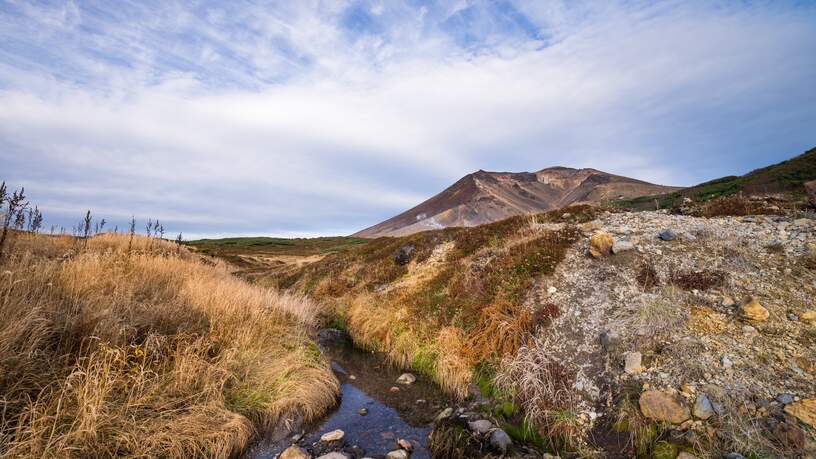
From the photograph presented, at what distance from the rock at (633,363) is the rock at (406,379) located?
4858mm

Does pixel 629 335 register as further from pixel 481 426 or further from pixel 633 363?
pixel 481 426

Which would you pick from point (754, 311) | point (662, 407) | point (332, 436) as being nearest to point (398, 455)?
point (332, 436)

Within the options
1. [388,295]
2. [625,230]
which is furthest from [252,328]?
[625,230]

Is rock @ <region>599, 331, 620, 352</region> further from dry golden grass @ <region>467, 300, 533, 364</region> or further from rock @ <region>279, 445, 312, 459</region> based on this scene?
rock @ <region>279, 445, 312, 459</region>

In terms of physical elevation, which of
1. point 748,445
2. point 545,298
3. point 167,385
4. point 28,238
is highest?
point 28,238

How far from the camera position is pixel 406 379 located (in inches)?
371

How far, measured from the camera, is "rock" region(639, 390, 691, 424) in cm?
543

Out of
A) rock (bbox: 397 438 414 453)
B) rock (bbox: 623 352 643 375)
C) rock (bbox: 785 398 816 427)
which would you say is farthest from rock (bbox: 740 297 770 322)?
rock (bbox: 397 438 414 453)

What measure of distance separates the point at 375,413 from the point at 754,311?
7509 millimetres

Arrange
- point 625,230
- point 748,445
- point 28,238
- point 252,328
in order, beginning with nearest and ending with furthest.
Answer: point 748,445 < point 252,328 < point 28,238 < point 625,230

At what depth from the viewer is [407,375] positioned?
9.57m

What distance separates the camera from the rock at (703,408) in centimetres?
531

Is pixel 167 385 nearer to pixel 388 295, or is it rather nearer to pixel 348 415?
pixel 348 415

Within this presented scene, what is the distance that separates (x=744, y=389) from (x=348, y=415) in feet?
22.2
